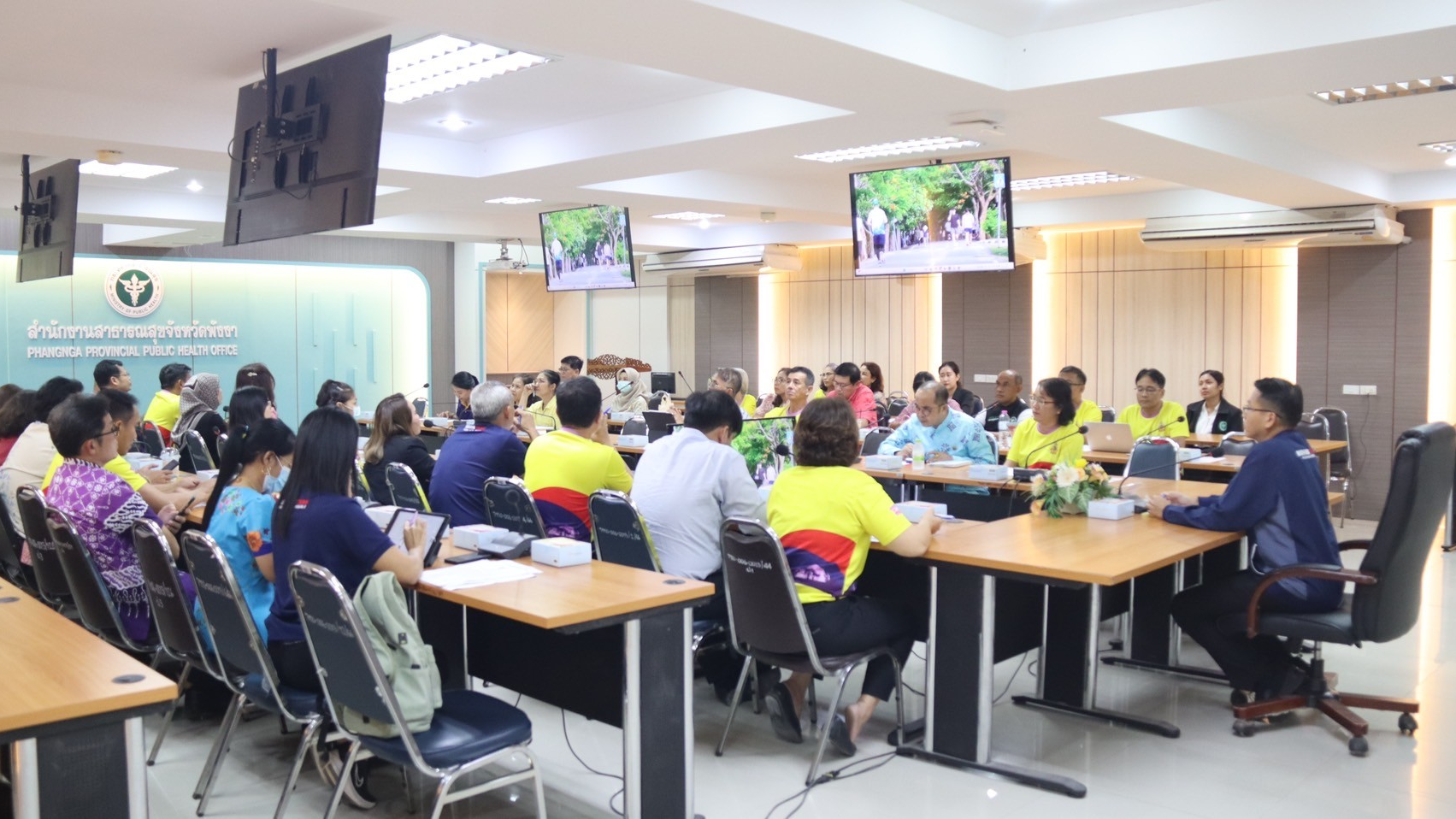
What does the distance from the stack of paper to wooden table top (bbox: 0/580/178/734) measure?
889 mm

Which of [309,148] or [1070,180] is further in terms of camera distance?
[1070,180]

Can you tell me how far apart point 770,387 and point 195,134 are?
27.6ft

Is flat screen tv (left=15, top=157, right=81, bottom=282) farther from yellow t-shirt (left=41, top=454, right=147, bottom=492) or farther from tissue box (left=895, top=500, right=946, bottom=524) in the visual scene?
tissue box (left=895, top=500, right=946, bottom=524)

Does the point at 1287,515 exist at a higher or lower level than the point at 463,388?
lower

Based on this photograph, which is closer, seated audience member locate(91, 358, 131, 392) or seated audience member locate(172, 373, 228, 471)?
seated audience member locate(172, 373, 228, 471)

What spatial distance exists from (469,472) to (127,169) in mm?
4971

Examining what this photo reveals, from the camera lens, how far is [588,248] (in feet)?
31.3

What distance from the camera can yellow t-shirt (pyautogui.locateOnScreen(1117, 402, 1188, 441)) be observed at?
7.79 meters

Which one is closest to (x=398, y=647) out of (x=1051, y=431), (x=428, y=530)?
(x=428, y=530)

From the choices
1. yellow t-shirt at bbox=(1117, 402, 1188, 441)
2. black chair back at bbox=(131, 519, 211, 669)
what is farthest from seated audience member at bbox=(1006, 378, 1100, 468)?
black chair back at bbox=(131, 519, 211, 669)

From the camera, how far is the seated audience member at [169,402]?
8992 millimetres

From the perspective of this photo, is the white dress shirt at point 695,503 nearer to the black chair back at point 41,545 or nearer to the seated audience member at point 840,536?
the seated audience member at point 840,536

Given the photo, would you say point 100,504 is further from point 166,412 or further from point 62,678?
point 166,412

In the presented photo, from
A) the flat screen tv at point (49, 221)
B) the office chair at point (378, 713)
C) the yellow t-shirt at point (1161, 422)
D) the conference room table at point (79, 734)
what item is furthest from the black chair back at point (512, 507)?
the yellow t-shirt at point (1161, 422)
